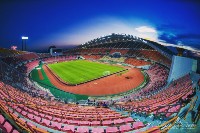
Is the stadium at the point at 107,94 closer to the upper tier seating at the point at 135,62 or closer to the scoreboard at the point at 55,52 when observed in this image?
the upper tier seating at the point at 135,62

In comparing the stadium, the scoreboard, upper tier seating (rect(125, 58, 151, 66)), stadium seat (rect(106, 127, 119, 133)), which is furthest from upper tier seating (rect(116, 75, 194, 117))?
the scoreboard

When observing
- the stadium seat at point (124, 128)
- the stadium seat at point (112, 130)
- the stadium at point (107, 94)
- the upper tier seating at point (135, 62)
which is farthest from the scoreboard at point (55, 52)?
the stadium seat at point (124, 128)

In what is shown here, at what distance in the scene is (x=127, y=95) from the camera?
22.9 meters

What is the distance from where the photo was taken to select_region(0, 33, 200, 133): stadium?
26.2 ft

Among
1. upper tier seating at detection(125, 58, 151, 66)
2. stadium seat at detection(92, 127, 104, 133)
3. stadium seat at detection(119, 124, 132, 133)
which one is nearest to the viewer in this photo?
stadium seat at detection(119, 124, 132, 133)

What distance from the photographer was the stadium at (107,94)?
26.2 ft

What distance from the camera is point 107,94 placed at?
23.7 metres

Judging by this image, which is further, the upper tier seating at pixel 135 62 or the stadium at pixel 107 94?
the upper tier seating at pixel 135 62

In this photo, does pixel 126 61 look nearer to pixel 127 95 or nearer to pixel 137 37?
pixel 137 37

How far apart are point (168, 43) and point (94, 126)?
37.1 meters

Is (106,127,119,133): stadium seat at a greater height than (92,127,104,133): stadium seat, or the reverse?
(106,127,119,133): stadium seat

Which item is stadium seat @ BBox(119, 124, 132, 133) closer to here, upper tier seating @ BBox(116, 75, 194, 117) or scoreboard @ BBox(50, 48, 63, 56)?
upper tier seating @ BBox(116, 75, 194, 117)

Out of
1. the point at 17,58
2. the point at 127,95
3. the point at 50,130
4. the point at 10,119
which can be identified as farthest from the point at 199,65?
the point at 17,58

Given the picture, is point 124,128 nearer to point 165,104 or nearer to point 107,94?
point 165,104
